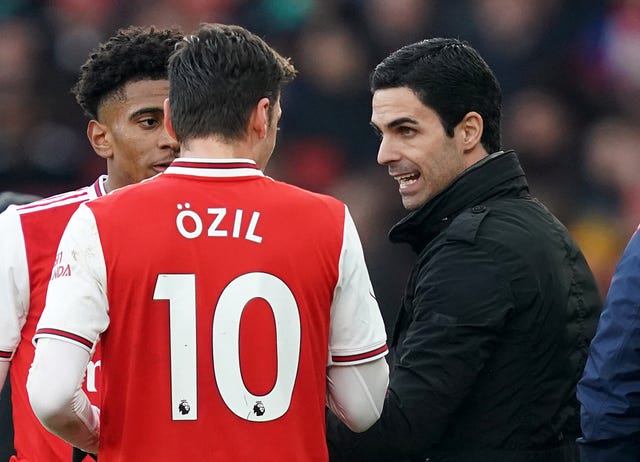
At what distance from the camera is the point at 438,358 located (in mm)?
2996

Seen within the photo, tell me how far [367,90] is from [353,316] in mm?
4020

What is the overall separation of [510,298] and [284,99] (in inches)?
144

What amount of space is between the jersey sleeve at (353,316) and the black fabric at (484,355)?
1.38 ft

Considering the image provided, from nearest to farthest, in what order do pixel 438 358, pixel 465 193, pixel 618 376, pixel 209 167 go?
1. pixel 209 167
2. pixel 618 376
3. pixel 438 358
4. pixel 465 193

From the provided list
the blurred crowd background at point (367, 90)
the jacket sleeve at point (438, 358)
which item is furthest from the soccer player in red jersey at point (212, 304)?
the blurred crowd background at point (367, 90)

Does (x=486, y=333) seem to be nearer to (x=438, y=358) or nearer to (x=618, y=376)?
(x=438, y=358)

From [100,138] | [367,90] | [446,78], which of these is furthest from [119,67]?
[367,90]

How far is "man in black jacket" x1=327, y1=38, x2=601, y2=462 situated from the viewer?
9.85ft

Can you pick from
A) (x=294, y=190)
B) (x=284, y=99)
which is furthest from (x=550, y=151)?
(x=294, y=190)

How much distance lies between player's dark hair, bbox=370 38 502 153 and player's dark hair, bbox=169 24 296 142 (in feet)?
2.93

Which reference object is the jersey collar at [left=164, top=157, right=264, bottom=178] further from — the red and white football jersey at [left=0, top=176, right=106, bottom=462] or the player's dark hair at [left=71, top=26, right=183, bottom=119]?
the player's dark hair at [left=71, top=26, right=183, bottom=119]

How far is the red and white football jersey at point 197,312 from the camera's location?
7.99ft

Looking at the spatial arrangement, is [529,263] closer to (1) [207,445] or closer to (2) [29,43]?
(1) [207,445]

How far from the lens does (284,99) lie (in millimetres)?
6496
